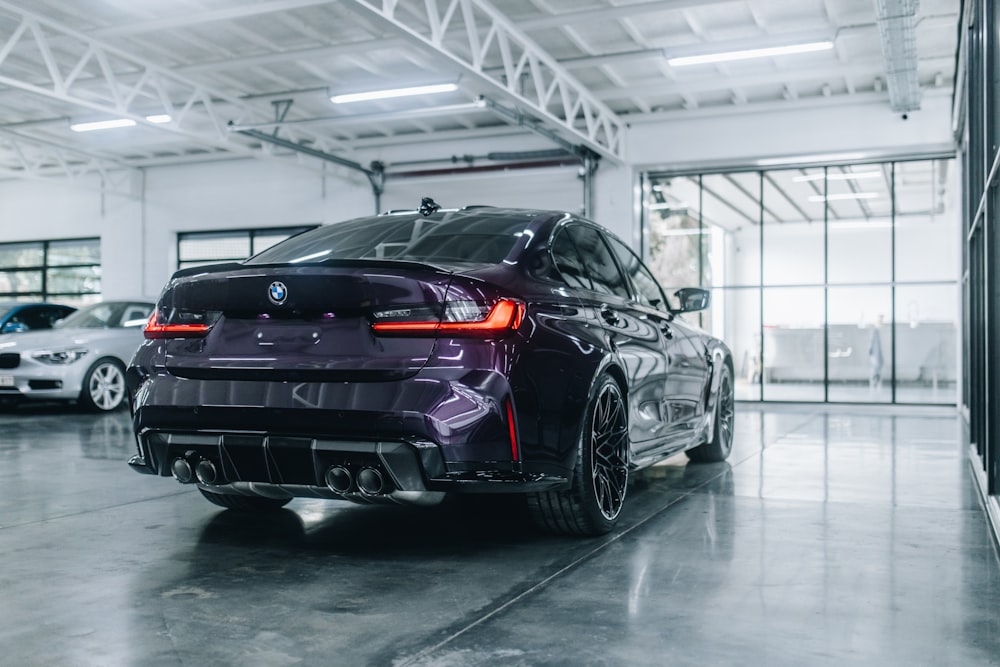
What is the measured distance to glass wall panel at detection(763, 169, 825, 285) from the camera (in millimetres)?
21922

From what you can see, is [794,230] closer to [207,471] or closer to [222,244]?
[222,244]

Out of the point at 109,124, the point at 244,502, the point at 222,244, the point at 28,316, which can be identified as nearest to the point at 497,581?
the point at 244,502

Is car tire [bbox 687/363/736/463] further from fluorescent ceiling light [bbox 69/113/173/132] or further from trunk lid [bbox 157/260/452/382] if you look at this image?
fluorescent ceiling light [bbox 69/113/173/132]

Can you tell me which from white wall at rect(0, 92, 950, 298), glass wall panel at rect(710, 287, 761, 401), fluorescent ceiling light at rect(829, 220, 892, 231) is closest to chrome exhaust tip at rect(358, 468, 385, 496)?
white wall at rect(0, 92, 950, 298)

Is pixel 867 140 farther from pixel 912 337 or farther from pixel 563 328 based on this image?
pixel 563 328

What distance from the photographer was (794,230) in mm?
27594

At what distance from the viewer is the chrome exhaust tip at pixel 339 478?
344 cm

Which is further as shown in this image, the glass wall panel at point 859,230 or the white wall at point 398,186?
the glass wall panel at point 859,230

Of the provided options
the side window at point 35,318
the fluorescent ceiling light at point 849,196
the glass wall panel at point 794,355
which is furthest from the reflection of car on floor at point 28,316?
the fluorescent ceiling light at point 849,196

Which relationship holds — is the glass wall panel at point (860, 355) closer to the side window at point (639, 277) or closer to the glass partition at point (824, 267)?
the glass partition at point (824, 267)

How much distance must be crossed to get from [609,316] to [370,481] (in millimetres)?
1456

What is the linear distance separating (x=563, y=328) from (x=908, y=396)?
59.7 feet

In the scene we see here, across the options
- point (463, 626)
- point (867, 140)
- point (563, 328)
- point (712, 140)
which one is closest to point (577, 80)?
point (712, 140)

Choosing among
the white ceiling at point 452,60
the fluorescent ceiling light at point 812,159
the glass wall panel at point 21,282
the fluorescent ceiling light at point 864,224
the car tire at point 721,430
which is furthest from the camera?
the fluorescent ceiling light at point 864,224
